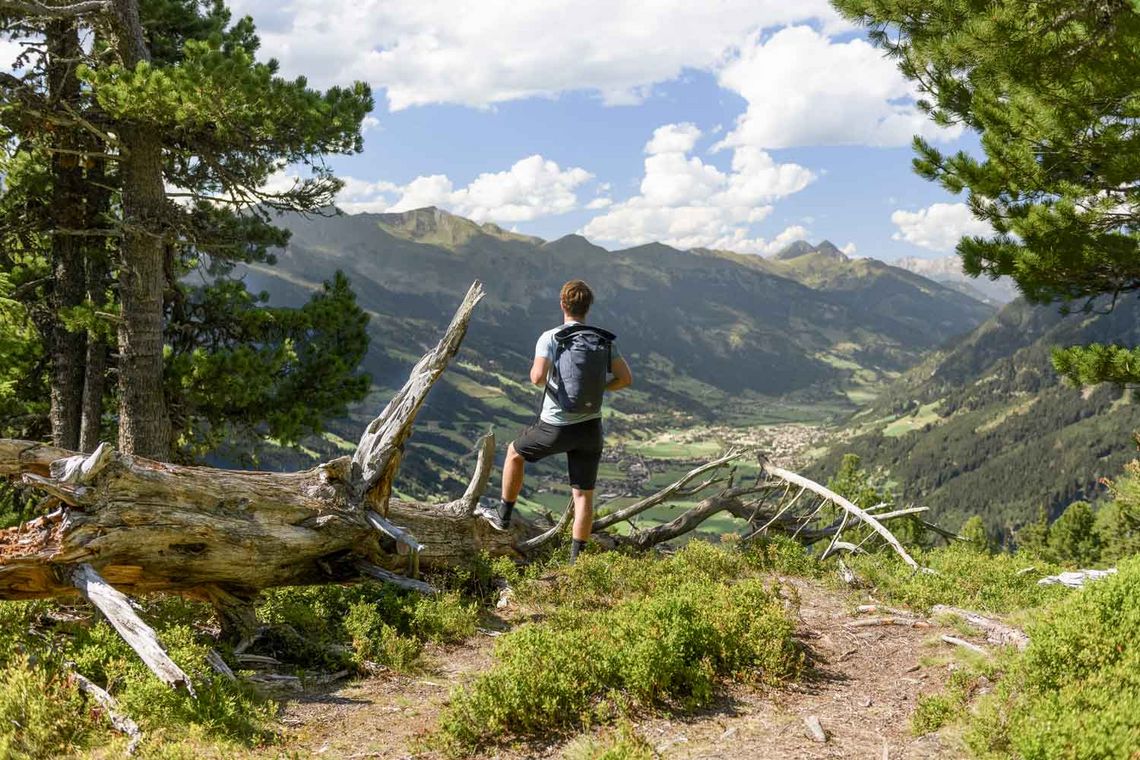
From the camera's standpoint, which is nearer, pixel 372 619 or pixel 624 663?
pixel 624 663

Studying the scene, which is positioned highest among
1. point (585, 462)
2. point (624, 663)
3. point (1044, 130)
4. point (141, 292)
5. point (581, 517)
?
point (1044, 130)

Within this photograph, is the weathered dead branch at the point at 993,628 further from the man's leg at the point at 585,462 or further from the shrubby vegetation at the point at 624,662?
the man's leg at the point at 585,462

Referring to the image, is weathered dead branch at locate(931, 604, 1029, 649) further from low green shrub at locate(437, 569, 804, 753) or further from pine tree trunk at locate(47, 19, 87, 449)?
pine tree trunk at locate(47, 19, 87, 449)

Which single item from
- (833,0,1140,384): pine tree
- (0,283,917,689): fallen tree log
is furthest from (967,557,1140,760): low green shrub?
(833,0,1140,384): pine tree

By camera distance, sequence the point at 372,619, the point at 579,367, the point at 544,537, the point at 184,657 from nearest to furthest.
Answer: the point at 184,657
the point at 372,619
the point at 579,367
the point at 544,537

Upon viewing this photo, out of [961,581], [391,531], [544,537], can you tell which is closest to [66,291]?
[391,531]

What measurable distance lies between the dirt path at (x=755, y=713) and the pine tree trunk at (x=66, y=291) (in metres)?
11.9

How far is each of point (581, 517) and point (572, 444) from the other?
133 cm

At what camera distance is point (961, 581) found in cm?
908

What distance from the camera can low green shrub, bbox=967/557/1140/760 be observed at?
4.06 metres

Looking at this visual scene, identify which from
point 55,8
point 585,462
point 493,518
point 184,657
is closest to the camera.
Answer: point 184,657

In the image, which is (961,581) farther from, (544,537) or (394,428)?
(394,428)

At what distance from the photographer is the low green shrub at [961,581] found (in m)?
8.24

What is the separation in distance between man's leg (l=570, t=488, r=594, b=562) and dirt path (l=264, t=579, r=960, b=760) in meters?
2.11
